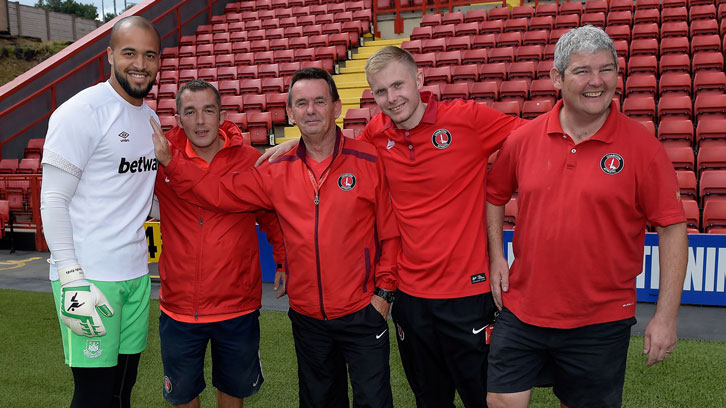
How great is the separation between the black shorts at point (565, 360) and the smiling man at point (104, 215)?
158 cm

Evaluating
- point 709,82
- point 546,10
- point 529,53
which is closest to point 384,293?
point 709,82

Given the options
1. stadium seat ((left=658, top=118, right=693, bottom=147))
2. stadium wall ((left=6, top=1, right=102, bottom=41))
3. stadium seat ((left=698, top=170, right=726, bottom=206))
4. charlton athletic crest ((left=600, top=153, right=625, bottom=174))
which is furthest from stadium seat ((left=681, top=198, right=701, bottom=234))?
stadium wall ((left=6, top=1, right=102, bottom=41))

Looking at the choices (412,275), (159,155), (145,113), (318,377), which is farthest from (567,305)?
(145,113)

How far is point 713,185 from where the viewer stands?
6004 mm

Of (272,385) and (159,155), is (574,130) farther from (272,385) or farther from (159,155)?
(272,385)

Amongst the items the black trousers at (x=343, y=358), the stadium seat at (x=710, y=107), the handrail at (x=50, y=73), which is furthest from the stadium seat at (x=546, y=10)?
the black trousers at (x=343, y=358)

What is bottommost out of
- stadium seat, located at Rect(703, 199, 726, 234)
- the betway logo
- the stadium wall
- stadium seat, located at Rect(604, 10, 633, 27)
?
stadium seat, located at Rect(703, 199, 726, 234)

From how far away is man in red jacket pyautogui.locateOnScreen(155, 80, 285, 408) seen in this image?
263cm

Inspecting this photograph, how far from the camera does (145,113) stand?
2.52 metres

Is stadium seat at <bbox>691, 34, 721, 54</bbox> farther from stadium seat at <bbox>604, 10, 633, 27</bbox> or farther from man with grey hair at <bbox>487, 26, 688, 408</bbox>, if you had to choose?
man with grey hair at <bbox>487, 26, 688, 408</bbox>

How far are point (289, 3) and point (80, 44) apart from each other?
5358mm

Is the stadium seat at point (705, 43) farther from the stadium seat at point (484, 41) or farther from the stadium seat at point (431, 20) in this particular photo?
the stadium seat at point (431, 20)

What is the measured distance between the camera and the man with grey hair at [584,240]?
2.02 metres

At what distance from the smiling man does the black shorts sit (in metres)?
1.58
